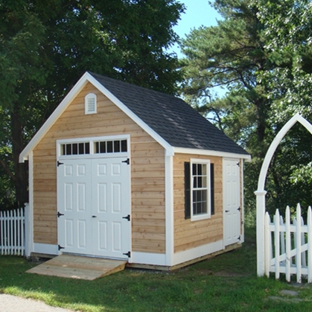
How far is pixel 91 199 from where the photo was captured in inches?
434

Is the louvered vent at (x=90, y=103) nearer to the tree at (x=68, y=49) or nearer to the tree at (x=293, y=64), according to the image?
the tree at (x=68, y=49)

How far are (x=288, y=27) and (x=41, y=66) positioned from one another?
28.0ft

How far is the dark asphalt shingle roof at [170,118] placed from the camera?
10.5 meters

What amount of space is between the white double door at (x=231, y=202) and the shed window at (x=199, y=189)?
966mm

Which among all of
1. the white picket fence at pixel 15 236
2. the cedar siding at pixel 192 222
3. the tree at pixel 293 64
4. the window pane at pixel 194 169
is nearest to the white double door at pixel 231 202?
the cedar siding at pixel 192 222

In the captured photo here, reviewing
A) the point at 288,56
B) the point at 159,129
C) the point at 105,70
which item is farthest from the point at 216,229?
the point at 288,56

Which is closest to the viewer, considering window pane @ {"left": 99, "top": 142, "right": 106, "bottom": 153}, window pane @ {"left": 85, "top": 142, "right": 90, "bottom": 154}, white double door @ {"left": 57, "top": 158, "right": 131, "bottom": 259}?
white double door @ {"left": 57, "top": 158, "right": 131, "bottom": 259}

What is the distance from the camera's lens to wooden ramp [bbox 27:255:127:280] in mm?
9594

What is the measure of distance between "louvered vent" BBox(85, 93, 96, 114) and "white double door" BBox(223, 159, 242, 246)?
4012 millimetres

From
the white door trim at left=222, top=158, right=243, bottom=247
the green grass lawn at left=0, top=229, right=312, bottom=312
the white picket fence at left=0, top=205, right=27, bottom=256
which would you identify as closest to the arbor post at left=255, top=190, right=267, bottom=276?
the green grass lawn at left=0, top=229, right=312, bottom=312

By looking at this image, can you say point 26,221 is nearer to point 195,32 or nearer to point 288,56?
point 288,56

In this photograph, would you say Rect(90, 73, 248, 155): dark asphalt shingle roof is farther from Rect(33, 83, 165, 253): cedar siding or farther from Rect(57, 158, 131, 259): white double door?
Rect(57, 158, 131, 259): white double door

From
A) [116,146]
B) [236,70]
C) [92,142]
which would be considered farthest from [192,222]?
[236,70]

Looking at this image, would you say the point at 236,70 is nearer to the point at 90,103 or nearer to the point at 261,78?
the point at 261,78
